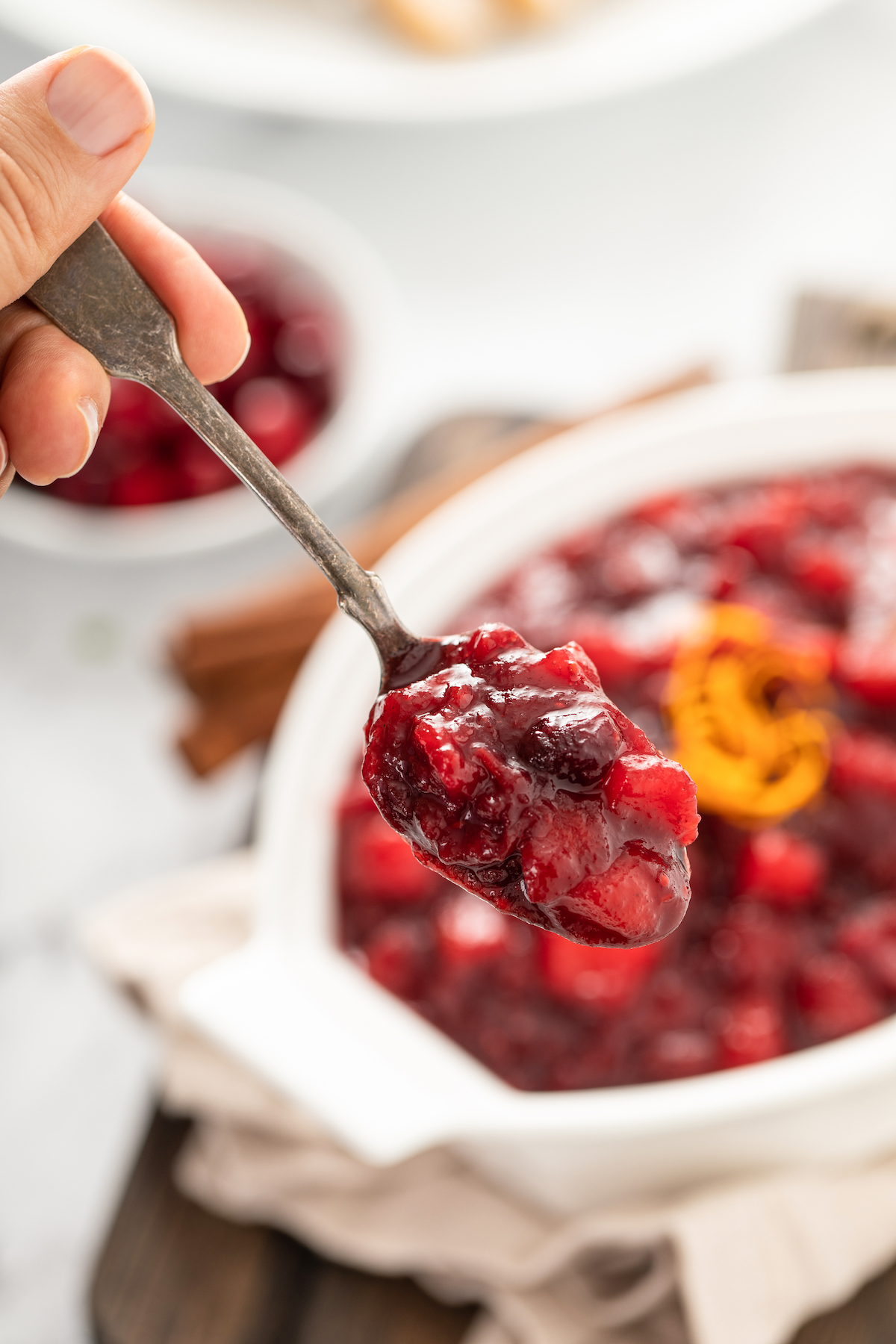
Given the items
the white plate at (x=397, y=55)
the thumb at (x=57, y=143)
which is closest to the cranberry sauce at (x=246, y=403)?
the white plate at (x=397, y=55)

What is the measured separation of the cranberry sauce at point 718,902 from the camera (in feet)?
5.07

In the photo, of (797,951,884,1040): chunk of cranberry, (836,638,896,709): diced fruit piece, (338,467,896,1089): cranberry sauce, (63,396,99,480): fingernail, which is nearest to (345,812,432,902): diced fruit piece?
(338,467,896,1089): cranberry sauce

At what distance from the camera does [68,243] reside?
93 cm

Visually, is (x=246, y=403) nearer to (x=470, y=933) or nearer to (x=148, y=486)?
(x=148, y=486)

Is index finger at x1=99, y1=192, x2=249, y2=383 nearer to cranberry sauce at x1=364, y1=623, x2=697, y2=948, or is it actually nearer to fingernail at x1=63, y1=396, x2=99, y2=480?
fingernail at x1=63, y1=396, x2=99, y2=480

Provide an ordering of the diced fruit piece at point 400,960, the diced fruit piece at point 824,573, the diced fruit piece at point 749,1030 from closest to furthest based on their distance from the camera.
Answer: the diced fruit piece at point 749,1030
the diced fruit piece at point 400,960
the diced fruit piece at point 824,573

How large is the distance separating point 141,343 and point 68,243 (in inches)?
3.5

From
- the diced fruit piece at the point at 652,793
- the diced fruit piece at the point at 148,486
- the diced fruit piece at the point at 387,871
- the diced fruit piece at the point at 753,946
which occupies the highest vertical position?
the diced fruit piece at the point at 652,793

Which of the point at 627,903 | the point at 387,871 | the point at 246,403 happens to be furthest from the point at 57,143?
the point at 246,403

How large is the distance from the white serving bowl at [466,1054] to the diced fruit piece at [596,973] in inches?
4.3

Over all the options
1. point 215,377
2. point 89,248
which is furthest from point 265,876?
point 89,248

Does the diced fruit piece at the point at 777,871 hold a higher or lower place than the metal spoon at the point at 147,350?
lower

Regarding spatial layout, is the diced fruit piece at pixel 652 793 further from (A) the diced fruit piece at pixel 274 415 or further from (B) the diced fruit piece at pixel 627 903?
(A) the diced fruit piece at pixel 274 415

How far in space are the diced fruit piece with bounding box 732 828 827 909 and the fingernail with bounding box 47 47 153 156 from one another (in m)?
1.12
